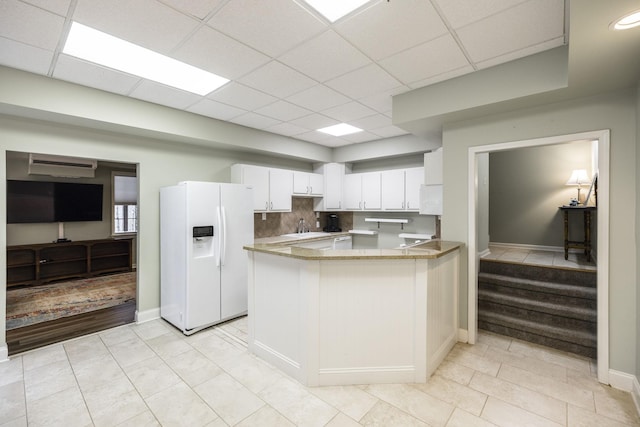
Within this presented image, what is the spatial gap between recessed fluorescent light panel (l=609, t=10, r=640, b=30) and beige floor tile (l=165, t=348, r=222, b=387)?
3632mm

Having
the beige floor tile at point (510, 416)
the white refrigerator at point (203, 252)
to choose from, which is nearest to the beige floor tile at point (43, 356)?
the white refrigerator at point (203, 252)

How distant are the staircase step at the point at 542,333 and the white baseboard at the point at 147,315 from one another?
416cm

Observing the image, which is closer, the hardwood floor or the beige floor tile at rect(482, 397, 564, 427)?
the beige floor tile at rect(482, 397, 564, 427)

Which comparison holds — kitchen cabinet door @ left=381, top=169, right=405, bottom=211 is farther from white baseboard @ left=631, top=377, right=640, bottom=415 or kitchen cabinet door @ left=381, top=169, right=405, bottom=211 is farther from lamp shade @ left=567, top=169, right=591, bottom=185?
white baseboard @ left=631, top=377, right=640, bottom=415

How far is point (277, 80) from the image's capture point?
9.29ft

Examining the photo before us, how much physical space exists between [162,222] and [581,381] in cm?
469

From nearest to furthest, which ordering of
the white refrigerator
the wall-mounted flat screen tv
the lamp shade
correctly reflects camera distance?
1. the white refrigerator
2. the lamp shade
3. the wall-mounted flat screen tv

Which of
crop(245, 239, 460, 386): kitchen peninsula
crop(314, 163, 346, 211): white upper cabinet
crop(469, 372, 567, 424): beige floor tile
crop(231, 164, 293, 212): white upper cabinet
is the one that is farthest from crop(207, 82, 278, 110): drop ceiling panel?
crop(469, 372, 567, 424): beige floor tile

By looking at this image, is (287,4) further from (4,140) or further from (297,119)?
(4,140)

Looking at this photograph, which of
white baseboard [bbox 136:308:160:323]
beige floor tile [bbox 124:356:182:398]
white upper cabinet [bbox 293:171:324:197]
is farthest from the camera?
white upper cabinet [bbox 293:171:324:197]

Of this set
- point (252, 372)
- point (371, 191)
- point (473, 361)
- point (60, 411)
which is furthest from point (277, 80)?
point (473, 361)

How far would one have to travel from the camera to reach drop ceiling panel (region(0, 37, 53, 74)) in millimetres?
2184

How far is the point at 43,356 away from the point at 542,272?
5.49m

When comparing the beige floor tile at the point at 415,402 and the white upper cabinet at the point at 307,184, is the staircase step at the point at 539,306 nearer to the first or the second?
the beige floor tile at the point at 415,402
